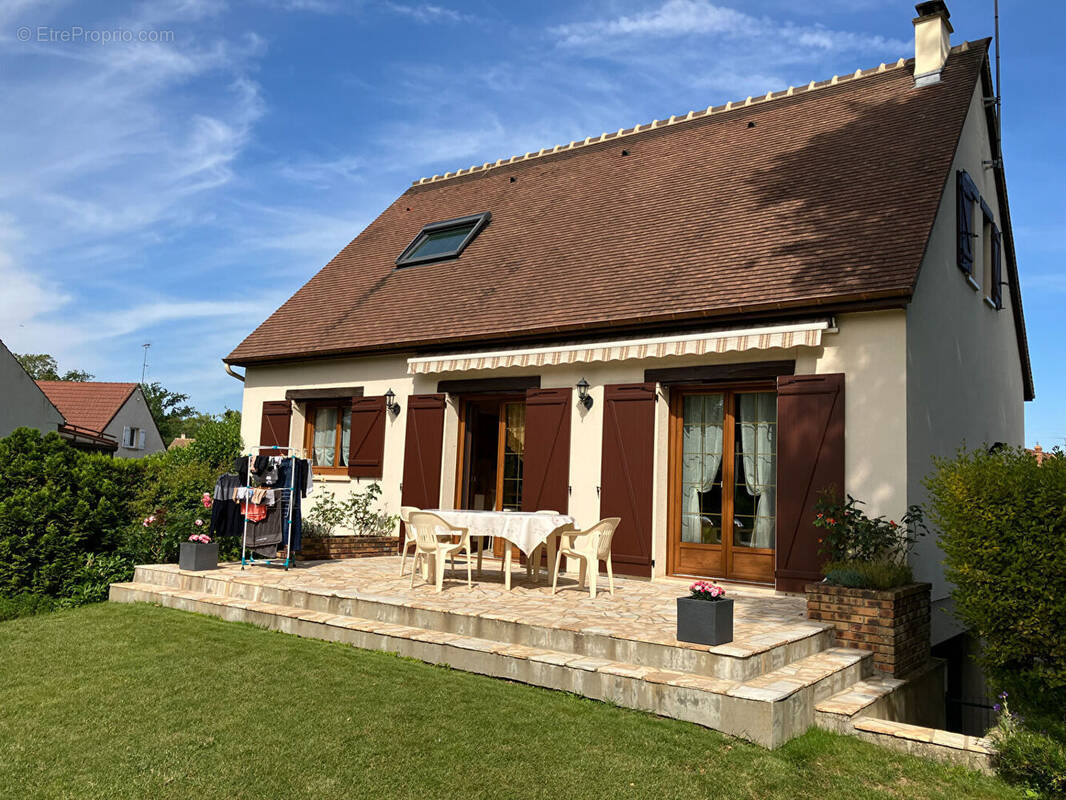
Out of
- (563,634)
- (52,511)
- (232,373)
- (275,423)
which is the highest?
(232,373)

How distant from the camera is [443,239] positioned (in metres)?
16.5

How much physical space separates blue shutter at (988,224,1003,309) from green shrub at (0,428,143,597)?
14449mm

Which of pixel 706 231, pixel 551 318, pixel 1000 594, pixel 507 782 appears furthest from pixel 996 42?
pixel 507 782

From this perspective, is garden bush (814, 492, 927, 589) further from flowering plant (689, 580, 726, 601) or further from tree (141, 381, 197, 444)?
tree (141, 381, 197, 444)

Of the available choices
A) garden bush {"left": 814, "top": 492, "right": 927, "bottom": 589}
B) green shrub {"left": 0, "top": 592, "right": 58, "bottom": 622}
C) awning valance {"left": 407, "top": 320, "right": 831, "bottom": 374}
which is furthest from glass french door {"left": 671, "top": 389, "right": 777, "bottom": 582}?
green shrub {"left": 0, "top": 592, "right": 58, "bottom": 622}

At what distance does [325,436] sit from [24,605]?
617cm

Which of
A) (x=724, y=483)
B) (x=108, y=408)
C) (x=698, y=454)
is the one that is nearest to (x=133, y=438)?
(x=108, y=408)

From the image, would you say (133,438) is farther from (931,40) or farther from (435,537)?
(931,40)

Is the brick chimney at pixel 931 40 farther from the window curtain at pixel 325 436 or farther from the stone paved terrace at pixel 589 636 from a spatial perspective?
the window curtain at pixel 325 436

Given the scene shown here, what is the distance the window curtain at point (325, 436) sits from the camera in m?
15.0

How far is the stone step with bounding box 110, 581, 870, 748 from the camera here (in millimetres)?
5348

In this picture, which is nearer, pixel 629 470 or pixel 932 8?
pixel 629 470

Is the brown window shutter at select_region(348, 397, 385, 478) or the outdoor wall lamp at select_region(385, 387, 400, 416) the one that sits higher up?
the outdoor wall lamp at select_region(385, 387, 400, 416)

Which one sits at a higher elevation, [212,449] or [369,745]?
[212,449]
